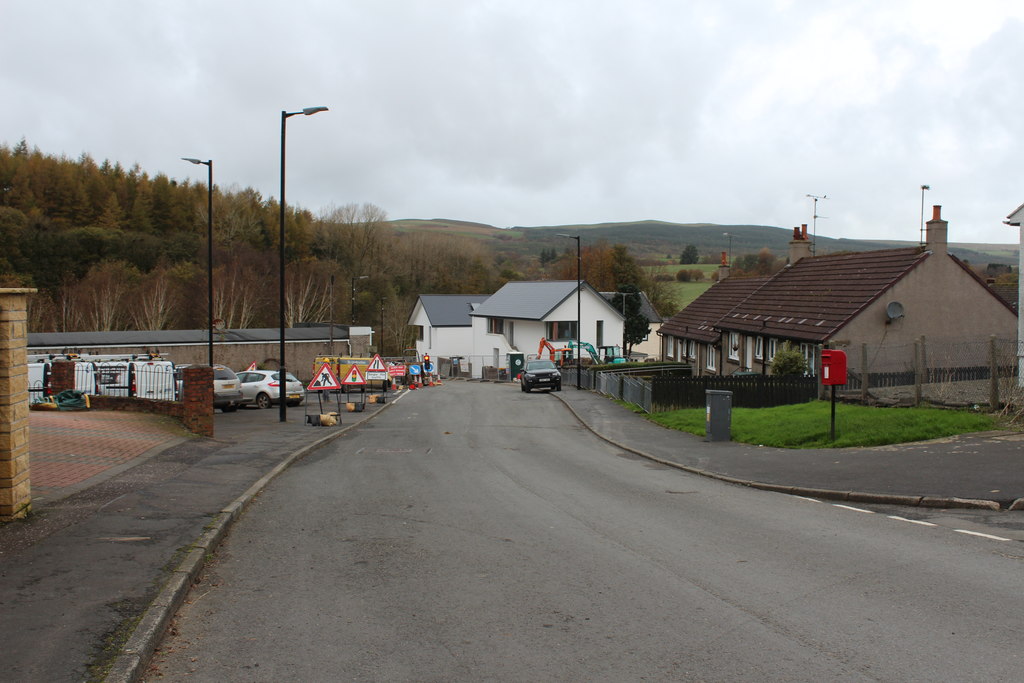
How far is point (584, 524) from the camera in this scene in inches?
415

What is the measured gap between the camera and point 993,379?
17.4m

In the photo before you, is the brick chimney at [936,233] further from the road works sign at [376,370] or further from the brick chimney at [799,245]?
Result: the road works sign at [376,370]

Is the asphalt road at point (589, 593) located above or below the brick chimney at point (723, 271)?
below

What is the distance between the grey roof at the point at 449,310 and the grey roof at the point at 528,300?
3360 mm

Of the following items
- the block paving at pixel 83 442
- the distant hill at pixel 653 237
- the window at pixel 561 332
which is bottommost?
the block paving at pixel 83 442

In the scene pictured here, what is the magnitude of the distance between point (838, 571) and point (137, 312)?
74.6m

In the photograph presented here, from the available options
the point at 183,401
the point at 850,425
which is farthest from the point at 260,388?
the point at 850,425

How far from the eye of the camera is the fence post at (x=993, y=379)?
17281mm

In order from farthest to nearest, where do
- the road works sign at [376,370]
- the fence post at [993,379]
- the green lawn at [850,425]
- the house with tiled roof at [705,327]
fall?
the house with tiled roof at [705,327] → the road works sign at [376,370] → the fence post at [993,379] → the green lawn at [850,425]

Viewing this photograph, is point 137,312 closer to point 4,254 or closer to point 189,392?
point 4,254

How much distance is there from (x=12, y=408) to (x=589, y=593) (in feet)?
20.9

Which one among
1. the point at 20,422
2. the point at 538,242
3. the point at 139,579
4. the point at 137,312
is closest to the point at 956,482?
the point at 139,579

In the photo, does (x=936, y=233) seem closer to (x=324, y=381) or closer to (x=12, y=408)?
(x=324, y=381)

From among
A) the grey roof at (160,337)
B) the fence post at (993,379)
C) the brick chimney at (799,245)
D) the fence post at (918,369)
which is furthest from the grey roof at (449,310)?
the fence post at (993,379)
